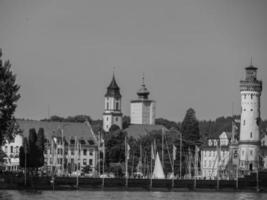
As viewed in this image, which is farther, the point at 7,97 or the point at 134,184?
the point at 134,184

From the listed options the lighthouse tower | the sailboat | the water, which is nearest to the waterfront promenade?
the water

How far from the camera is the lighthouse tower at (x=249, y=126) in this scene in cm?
19450

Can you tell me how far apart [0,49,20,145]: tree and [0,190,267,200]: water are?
7.09m

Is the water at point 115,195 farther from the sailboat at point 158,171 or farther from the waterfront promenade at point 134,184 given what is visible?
the sailboat at point 158,171

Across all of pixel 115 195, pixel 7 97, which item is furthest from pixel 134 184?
pixel 7 97

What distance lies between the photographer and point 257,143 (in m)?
197

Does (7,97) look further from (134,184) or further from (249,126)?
(249,126)

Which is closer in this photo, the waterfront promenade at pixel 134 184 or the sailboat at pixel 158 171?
the waterfront promenade at pixel 134 184

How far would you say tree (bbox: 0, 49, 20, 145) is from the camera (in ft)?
405

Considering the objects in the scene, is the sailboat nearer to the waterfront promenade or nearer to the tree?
the waterfront promenade

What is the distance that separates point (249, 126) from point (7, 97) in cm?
7764

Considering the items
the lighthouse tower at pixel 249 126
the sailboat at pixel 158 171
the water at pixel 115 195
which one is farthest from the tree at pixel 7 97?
the lighthouse tower at pixel 249 126

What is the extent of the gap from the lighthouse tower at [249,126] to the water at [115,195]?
140 feet

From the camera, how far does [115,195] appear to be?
136 m
